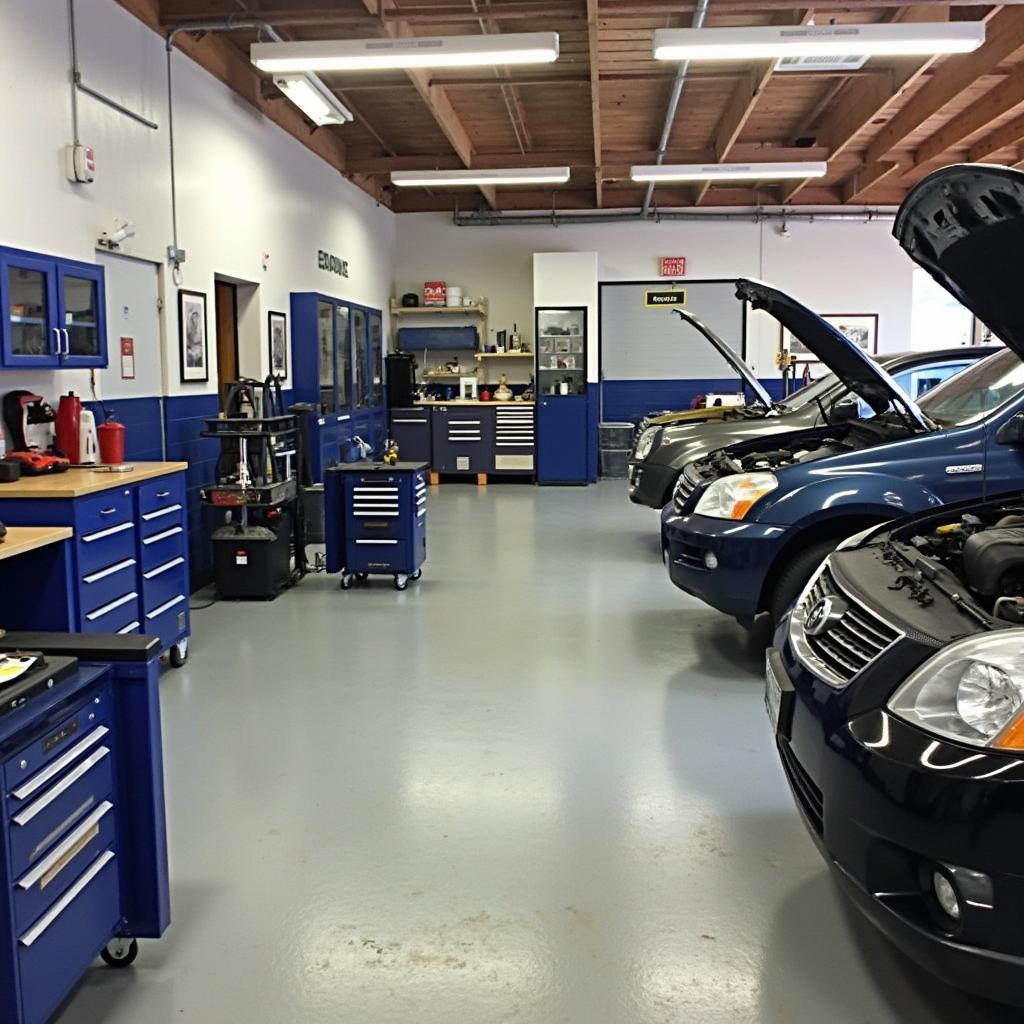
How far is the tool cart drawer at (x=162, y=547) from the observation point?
4281 millimetres

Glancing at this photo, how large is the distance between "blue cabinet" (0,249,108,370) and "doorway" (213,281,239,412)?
2.77 metres

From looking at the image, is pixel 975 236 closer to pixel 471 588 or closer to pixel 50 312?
pixel 50 312

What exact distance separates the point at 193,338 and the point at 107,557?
2826 millimetres

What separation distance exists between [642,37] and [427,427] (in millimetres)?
5937

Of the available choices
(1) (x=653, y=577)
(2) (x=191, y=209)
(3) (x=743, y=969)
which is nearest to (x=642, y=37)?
(2) (x=191, y=209)

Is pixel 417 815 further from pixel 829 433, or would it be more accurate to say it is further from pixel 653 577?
pixel 653 577

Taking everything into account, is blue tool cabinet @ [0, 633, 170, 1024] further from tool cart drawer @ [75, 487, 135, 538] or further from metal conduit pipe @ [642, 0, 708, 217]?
metal conduit pipe @ [642, 0, 708, 217]

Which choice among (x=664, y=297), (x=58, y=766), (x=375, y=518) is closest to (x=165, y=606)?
(x=375, y=518)

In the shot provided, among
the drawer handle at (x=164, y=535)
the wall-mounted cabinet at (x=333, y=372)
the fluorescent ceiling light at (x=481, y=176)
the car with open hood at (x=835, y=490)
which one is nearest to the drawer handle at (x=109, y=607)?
the drawer handle at (x=164, y=535)

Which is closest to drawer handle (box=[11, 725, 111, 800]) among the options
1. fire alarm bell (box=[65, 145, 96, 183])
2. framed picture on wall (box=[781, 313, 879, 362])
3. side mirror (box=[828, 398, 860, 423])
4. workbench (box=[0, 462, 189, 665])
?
workbench (box=[0, 462, 189, 665])

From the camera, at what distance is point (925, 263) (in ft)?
8.64

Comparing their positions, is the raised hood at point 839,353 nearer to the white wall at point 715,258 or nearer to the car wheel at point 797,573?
the car wheel at point 797,573

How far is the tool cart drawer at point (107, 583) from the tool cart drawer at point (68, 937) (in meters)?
1.78

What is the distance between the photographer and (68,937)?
196cm
